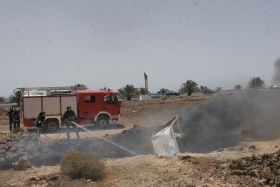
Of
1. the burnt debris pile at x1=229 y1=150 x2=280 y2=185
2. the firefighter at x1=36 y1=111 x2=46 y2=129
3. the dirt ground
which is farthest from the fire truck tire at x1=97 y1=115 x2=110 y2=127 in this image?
the burnt debris pile at x1=229 y1=150 x2=280 y2=185

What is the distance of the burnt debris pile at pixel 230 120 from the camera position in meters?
23.9

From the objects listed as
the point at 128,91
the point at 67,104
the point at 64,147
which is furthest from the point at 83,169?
the point at 128,91

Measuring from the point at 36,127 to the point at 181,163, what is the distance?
50.7 ft

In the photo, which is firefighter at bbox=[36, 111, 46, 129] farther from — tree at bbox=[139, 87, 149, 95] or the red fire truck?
tree at bbox=[139, 87, 149, 95]

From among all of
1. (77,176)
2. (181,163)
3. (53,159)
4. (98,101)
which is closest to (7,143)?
(53,159)

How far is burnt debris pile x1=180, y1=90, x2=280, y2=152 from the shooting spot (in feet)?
78.4

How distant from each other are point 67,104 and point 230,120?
10712 mm

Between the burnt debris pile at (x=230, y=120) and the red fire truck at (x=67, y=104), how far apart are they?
6.56 m

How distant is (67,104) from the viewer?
29984 mm

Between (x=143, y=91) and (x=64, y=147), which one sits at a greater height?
(x=143, y=91)

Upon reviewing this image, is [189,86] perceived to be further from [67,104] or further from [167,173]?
[167,173]

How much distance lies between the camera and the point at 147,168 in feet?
53.2

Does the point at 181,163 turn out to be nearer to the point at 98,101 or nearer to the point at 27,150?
the point at 27,150

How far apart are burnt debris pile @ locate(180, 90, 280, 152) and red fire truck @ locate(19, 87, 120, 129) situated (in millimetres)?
6564
